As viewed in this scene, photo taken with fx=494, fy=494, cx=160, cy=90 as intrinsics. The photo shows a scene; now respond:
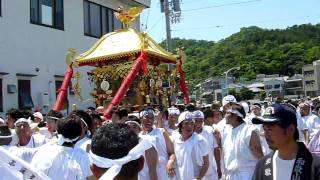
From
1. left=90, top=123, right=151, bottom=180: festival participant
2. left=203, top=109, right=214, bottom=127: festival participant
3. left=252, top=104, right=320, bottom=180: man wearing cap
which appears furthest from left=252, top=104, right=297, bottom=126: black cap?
left=203, top=109, right=214, bottom=127: festival participant

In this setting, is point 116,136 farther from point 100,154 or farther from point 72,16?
point 72,16

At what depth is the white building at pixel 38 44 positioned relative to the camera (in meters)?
17.2

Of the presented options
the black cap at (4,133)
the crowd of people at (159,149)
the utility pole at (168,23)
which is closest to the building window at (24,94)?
the crowd of people at (159,149)

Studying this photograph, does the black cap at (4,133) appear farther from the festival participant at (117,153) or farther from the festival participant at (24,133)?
the festival participant at (117,153)

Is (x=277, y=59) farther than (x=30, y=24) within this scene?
Yes

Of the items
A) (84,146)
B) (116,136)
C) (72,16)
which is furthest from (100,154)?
(72,16)

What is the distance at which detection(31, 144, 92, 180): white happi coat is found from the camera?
4301 millimetres

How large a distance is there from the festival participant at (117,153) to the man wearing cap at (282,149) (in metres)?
1.34

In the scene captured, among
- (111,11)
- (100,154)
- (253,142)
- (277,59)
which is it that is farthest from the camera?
(277,59)

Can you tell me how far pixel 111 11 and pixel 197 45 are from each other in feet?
283

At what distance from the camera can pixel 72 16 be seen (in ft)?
68.8

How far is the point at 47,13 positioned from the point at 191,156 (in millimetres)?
14385

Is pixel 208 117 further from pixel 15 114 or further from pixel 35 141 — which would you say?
pixel 35 141

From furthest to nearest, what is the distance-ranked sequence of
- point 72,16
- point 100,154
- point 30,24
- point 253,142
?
point 72,16, point 30,24, point 253,142, point 100,154
